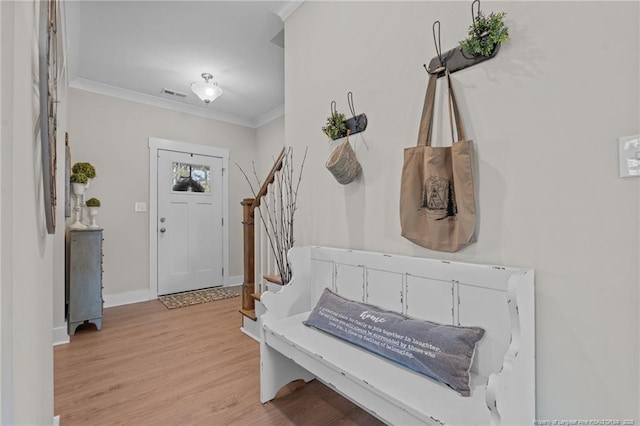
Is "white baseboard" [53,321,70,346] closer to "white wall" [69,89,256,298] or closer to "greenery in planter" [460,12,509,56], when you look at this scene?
"white wall" [69,89,256,298]

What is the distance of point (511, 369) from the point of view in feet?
3.18

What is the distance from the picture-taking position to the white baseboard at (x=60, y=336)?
8.59 feet

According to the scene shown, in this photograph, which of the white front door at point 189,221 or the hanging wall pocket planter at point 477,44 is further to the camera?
the white front door at point 189,221

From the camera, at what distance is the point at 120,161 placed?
3732 mm

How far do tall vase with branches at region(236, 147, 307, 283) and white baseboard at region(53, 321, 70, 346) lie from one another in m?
1.92

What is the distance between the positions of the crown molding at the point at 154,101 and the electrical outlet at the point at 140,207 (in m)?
1.27

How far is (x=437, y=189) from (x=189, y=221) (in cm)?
373

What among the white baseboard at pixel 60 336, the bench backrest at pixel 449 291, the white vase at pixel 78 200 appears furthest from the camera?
the white vase at pixel 78 200

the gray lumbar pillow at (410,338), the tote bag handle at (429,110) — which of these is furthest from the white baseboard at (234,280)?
the tote bag handle at (429,110)

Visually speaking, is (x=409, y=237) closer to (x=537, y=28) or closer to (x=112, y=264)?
(x=537, y=28)

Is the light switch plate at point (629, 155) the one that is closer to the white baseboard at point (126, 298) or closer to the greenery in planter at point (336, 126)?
the greenery in planter at point (336, 126)

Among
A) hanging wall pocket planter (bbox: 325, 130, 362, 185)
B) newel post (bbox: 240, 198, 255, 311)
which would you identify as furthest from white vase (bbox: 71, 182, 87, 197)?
hanging wall pocket planter (bbox: 325, 130, 362, 185)

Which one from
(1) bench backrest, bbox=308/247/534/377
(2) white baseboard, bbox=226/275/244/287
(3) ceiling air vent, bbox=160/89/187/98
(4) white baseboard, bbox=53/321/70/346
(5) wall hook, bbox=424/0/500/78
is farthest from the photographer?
(2) white baseboard, bbox=226/275/244/287

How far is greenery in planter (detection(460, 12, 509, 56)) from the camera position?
119 cm
